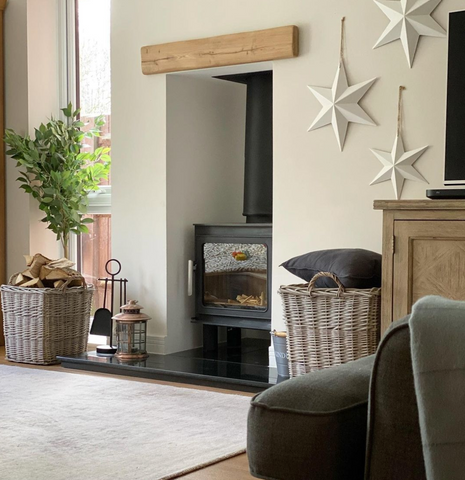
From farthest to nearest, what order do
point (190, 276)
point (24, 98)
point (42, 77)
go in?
point (42, 77)
point (24, 98)
point (190, 276)

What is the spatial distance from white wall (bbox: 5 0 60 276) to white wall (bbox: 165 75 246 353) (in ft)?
3.73

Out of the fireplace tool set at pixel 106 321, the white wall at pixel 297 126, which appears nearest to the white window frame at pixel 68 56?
the white wall at pixel 297 126

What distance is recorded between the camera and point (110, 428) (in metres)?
3.02

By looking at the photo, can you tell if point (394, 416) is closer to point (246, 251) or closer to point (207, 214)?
point (246, 251)

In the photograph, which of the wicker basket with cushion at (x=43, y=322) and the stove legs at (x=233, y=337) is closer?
the wicker basket with cushion at (x=43, y=322)

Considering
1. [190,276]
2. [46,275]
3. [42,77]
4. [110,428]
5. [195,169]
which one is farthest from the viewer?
[42,77]

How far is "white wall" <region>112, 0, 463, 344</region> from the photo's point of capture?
370cm

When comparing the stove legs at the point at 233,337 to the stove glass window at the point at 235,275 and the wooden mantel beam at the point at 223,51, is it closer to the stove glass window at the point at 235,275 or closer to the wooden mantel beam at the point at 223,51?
the stove glass window at the point at 235,275

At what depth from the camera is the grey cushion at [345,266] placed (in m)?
3.42

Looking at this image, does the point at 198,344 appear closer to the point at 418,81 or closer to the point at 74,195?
the point at 74,195

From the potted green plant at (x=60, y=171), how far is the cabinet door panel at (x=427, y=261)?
246cm

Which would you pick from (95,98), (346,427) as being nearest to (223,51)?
(95,98)

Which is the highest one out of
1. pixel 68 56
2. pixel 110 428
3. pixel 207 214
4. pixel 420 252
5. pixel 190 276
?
pixel 68 56

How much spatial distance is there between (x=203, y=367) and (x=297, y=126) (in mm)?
1294
